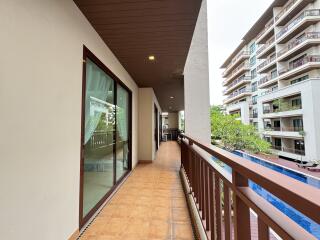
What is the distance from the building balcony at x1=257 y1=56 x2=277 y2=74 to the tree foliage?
912cm

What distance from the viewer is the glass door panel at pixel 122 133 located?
141 inches

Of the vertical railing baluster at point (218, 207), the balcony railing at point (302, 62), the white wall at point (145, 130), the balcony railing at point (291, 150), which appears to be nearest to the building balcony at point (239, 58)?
the balcony railing at point (302, 62)

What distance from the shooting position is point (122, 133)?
3947 mm

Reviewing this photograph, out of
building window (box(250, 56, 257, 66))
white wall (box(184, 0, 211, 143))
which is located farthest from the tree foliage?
building window (box(250, 56, 257, 66))

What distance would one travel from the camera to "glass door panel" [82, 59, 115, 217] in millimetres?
2213

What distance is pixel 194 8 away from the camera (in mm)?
1928

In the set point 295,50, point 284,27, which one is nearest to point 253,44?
point 284,27

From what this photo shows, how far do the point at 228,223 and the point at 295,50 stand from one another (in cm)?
2105

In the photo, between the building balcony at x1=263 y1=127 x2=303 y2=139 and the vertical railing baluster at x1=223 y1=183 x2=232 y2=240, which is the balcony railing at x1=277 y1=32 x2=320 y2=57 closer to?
the building balcony at x1=263 y1=127 x2=303 y2=139

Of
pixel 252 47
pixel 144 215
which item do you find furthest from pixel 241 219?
pixel 252 47

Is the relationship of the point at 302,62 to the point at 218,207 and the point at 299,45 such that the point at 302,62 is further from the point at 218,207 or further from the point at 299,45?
the point at 218,207

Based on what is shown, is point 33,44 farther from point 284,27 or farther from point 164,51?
point 284,27

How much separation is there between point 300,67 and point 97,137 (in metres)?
19.8

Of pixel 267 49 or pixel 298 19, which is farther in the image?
pixel 267 49
